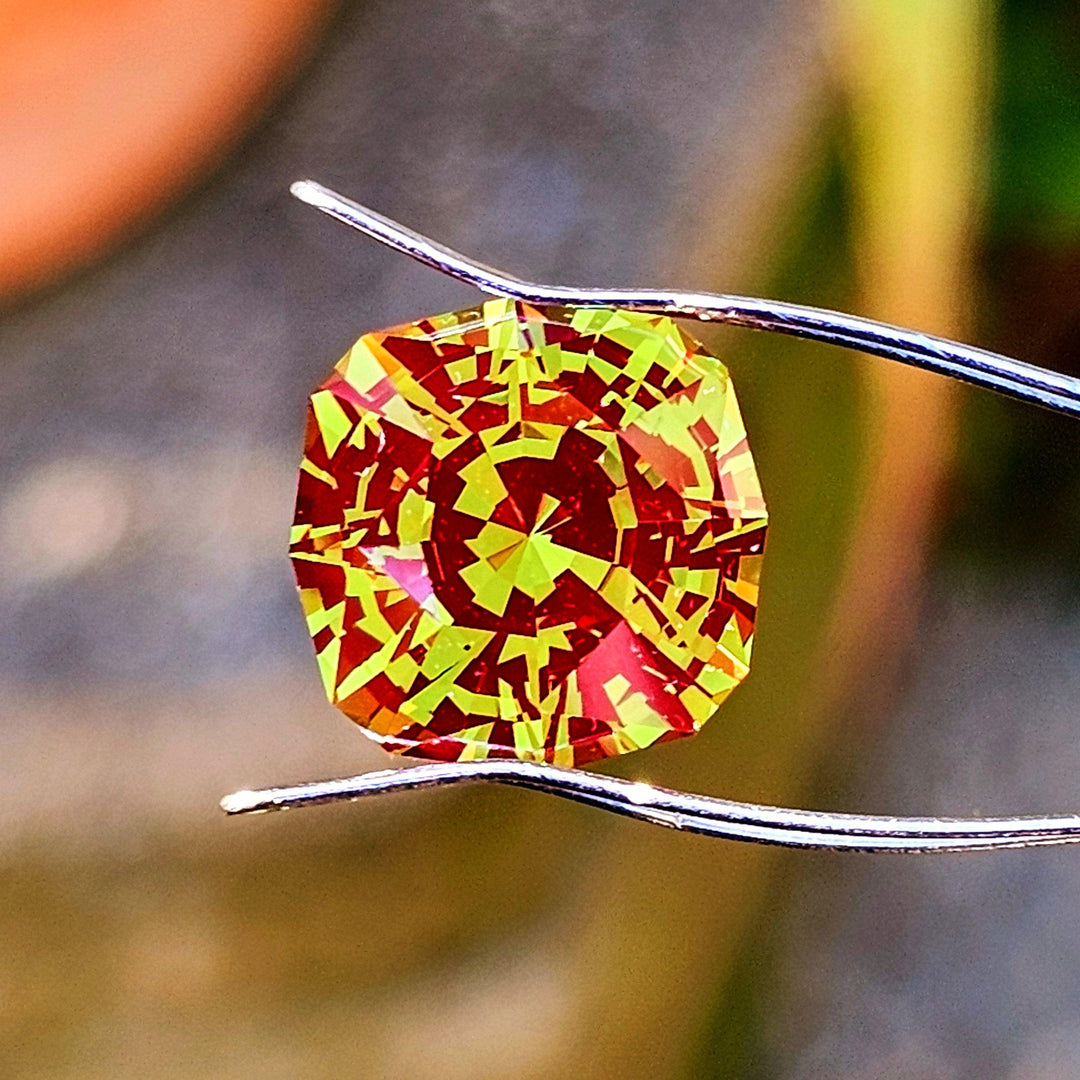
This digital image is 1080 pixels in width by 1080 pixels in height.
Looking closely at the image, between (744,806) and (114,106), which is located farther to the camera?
(114,106)

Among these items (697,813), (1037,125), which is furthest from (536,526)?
(1037,125)

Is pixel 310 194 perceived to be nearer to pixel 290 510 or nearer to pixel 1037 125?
pixel 290 510

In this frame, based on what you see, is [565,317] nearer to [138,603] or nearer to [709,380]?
[709,380]

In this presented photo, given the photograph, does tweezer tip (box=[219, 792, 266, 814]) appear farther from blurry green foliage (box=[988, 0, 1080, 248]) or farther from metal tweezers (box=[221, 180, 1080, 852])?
blurry green foliage (box=[988, 0, 1080, 248])

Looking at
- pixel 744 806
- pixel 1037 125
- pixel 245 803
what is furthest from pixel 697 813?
pixel 1037 125

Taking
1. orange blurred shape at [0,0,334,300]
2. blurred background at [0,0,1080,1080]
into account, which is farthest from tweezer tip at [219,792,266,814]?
orange blurred shape at [0,0,334,300]

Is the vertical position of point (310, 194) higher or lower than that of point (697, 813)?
higher

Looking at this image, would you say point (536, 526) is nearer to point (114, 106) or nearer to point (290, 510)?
point (290, 510)
